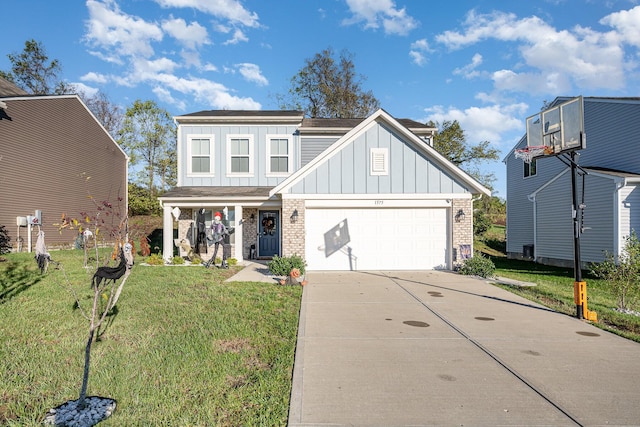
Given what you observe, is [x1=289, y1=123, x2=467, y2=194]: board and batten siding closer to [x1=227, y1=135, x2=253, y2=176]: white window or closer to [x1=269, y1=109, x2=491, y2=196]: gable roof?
[x1=269, y1=109, x2=491, y2=196]: gable roof

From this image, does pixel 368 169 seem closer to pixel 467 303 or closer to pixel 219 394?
pixel 467 303

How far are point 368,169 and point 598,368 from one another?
29.0ft

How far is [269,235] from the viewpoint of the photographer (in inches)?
663

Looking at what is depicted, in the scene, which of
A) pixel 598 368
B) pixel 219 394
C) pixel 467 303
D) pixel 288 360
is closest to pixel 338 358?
pixel 288 360

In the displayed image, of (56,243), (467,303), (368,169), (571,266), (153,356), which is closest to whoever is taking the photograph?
(153,356)

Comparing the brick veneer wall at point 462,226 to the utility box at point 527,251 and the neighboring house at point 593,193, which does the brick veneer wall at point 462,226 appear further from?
the utility box at point 527,251

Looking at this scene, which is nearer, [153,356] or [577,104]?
[153,356]

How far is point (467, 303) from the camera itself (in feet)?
27.3

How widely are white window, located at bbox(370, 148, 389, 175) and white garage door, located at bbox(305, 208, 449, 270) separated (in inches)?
52.6

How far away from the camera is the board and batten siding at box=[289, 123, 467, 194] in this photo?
41.5 feet

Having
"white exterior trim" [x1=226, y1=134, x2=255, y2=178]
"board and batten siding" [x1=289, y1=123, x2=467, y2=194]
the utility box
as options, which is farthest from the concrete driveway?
the utility box

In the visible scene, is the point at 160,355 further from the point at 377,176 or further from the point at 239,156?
the point at 239,156

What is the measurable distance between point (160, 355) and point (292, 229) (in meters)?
7.74

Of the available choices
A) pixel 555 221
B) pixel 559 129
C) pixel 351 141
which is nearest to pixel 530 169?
pixel 555 221
